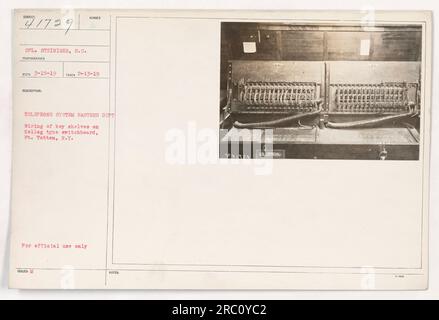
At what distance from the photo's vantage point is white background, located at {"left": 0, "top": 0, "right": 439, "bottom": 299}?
0.76 meters

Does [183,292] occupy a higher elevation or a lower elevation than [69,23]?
lower

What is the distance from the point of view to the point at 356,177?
0.75 metres

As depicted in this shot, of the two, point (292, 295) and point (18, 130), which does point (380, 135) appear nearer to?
point (292, 295)

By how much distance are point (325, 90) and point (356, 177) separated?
0.14 metres

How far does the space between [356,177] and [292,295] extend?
21cm

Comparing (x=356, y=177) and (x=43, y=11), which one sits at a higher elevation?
(x=43, y=11)

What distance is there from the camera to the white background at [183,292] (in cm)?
76

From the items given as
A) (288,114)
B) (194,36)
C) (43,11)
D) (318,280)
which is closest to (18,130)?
(43,11)

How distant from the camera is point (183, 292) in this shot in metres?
0.78

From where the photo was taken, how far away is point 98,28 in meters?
0.76

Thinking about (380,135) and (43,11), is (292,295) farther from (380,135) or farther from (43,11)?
(43,11)
